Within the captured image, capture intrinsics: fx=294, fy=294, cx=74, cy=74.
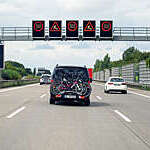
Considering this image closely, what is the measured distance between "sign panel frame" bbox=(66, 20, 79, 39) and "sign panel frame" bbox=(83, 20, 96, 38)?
85 centimetres

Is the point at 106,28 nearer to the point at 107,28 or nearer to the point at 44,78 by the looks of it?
the point at 107,28

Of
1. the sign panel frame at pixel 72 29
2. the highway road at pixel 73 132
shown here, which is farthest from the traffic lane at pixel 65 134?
the sign panel frame at pixel 72 29

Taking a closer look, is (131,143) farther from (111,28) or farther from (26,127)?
(111,28)

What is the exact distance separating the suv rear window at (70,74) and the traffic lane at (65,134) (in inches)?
159

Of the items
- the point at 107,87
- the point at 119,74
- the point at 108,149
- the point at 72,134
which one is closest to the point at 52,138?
the point at 72,134

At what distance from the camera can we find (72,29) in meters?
31.0

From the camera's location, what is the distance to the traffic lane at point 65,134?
20.4 feet

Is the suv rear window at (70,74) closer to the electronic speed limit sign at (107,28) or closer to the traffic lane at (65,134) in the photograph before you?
the traffic lane at (65,134)

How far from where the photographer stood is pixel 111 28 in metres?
31.0

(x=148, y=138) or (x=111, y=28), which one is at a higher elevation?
(x=111, y=28)

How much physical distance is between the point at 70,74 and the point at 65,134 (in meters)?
7.02

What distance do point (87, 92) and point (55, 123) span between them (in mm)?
5276

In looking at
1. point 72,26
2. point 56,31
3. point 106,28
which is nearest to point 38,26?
point 56,31

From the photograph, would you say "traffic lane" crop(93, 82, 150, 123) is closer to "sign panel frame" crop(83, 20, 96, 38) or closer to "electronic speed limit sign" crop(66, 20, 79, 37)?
"sign panel frame" crop(83, 20, 96, 38)
